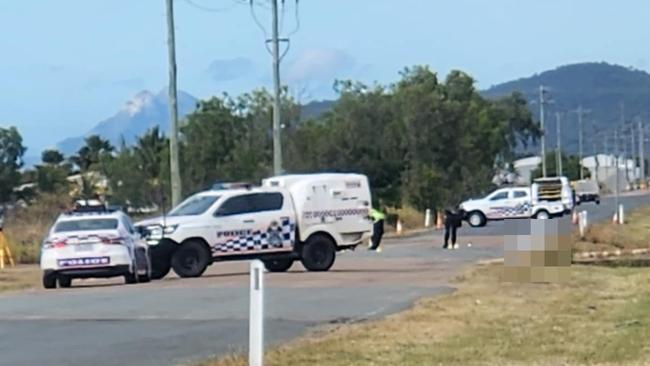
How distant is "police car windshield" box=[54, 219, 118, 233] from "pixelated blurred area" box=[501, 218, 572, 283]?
866 centimetres

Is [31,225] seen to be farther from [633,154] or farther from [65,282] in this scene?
[633,154]

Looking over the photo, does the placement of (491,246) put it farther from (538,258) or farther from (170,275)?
(538,258)

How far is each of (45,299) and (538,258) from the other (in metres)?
8.63

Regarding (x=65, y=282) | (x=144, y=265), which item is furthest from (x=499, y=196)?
(x=65, y=282)

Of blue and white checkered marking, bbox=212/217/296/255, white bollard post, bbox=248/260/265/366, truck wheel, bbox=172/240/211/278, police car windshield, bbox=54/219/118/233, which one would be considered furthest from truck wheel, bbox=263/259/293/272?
white bollard post, bbox=248/260/265/366

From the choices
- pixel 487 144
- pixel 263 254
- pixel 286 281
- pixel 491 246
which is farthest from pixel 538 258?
pixel 487 144

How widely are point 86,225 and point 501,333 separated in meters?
14.5

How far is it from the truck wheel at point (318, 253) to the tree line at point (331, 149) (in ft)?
100

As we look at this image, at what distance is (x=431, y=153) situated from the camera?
3041 inches

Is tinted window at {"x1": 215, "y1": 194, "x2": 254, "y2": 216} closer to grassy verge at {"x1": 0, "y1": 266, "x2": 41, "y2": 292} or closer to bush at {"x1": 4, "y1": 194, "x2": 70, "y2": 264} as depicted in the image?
grassy verge at {"x1": 0, "y1": 266, "x2": 41, "y2": 292}

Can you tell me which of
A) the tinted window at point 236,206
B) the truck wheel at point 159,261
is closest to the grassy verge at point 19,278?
the truck wheel at point 159,261

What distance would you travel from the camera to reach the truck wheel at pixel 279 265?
109 ft

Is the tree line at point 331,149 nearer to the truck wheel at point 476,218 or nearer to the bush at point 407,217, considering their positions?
the bush at point 407,217

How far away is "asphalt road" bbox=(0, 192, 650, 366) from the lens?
16047 mm
